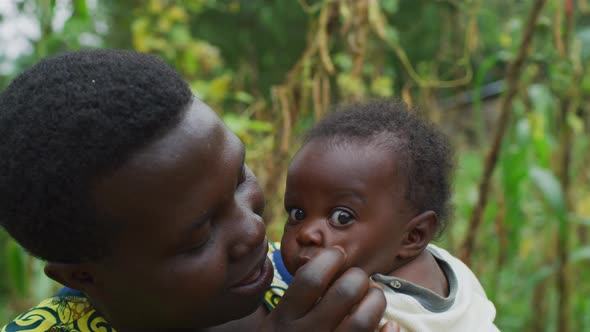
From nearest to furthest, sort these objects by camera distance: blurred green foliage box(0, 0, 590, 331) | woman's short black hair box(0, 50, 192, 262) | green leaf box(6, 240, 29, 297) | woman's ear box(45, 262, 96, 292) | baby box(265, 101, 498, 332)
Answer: woman's short black hair box(0, 50, 192, 262) < woman's ear box(45, 262, 96, 292) < baby box(265, 101, 498, 332) < green leaf box(6, 240, 29, 297) < blurred green foliage box(0, 0, 590, 331)

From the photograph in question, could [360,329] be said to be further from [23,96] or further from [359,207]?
[23,96]

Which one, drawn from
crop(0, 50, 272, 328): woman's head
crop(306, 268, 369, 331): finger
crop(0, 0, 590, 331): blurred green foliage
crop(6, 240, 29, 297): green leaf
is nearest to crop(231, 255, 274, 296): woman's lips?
crop(0, 50, 272, 328): woman's head

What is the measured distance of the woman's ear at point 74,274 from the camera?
1.09 meters

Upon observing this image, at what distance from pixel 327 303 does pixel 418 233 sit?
40 cm

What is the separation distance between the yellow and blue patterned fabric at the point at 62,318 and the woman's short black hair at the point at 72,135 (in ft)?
0.66

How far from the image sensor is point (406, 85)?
2592 mm

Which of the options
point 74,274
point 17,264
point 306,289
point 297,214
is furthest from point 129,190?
point 17,264

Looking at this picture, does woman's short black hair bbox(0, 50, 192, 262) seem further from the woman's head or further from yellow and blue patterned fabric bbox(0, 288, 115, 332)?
yellow and blue patterned fabric bbox(0, 288, 115, 332)

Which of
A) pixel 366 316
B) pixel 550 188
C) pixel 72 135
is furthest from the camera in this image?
pixel 550 188

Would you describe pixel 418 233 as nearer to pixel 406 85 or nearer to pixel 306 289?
pixel 306 289

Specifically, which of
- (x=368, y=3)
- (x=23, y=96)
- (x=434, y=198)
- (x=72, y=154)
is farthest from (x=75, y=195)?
(x=368, y=3)

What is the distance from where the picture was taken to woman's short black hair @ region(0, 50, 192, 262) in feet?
3.14

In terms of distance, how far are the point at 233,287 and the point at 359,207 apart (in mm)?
362

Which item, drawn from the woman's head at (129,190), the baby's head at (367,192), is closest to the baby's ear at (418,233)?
the baby's head at (367,192)
